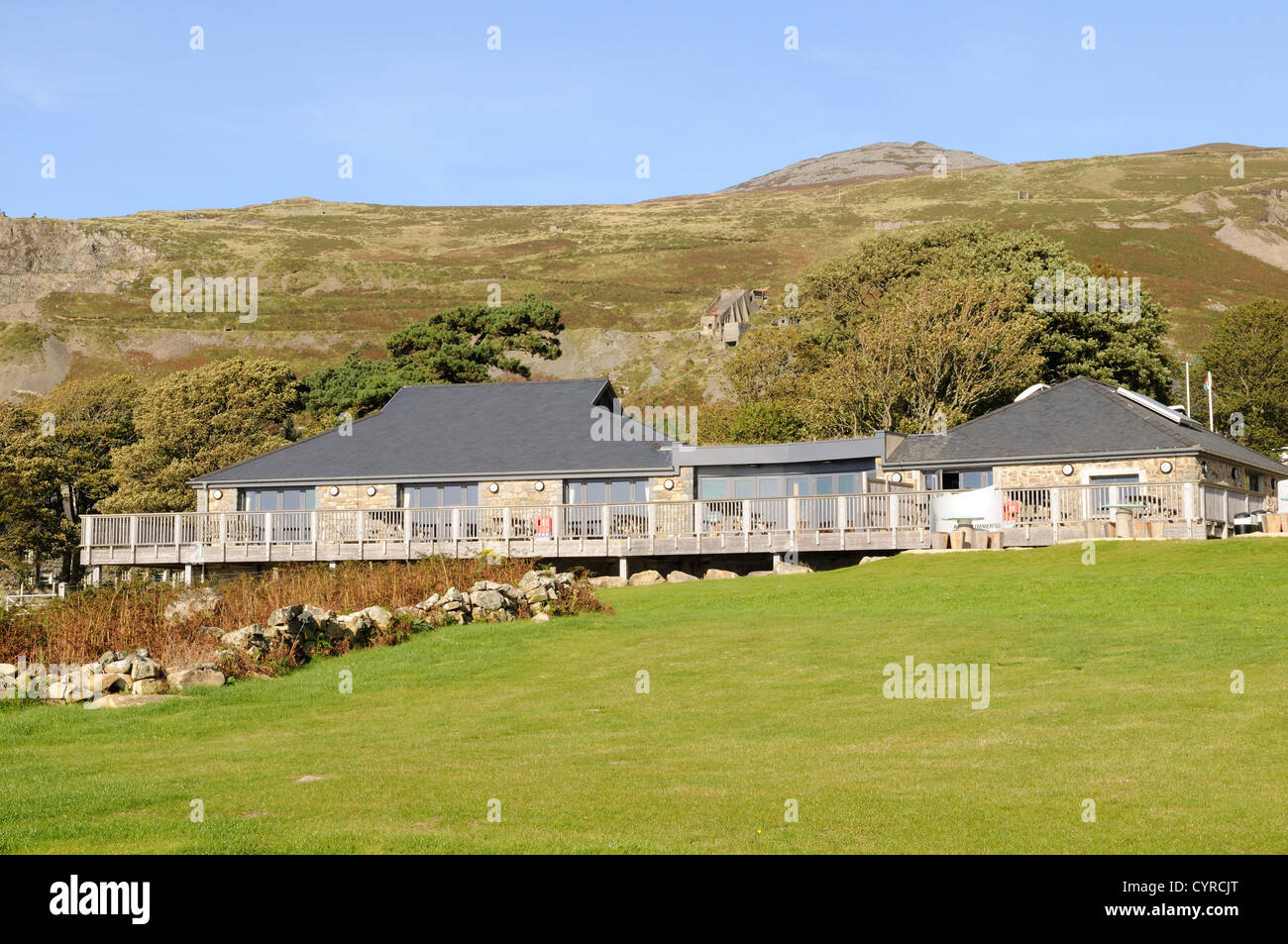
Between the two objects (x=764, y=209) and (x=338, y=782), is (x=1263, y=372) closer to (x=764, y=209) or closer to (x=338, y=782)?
(x=338, y=782)

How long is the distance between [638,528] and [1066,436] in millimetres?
13682

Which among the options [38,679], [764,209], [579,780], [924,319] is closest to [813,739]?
[579,780]

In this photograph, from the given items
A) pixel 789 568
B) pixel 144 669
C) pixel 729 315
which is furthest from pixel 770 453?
pixel 729 315

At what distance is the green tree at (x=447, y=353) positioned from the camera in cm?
6212

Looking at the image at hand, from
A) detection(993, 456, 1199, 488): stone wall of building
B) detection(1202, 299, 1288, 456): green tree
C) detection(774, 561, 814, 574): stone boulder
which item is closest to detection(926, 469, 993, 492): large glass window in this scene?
detection(993, 456, 1199, 488): stone wall of building

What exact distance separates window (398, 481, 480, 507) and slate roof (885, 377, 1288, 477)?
14.4 meters

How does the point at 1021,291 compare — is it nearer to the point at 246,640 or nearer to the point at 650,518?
the point at 650,518

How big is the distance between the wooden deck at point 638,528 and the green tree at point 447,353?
1981 cm

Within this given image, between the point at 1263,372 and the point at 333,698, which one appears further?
the point at 1263,372

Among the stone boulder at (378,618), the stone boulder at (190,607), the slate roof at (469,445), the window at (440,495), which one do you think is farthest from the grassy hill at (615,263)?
the stone boulder at (378,618)

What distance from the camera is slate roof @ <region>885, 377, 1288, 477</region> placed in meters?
37.5

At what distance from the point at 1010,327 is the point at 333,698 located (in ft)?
146

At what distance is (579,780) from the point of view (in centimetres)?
1098

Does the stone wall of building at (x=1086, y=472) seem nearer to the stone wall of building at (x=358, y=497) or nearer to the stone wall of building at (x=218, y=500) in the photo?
the stone wall of building at (x=358, y=497)
